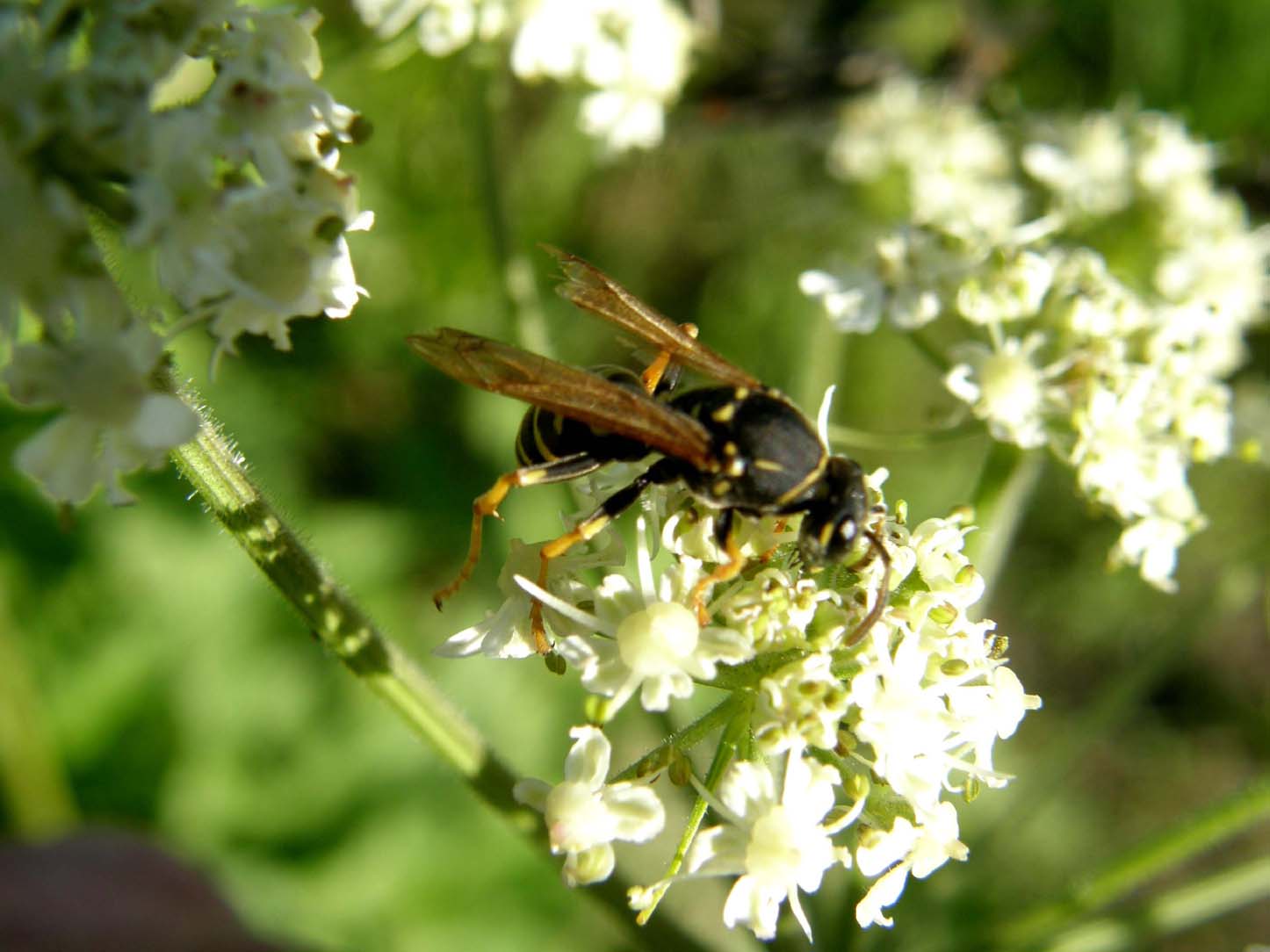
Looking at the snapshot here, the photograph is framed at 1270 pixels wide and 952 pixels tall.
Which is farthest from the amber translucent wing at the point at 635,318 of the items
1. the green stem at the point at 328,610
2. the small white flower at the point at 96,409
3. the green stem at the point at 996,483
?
the small white flower at the point at 96,409

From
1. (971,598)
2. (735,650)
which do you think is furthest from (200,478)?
(971,598)

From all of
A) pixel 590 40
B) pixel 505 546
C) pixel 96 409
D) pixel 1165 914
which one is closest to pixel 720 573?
pixel 96 409

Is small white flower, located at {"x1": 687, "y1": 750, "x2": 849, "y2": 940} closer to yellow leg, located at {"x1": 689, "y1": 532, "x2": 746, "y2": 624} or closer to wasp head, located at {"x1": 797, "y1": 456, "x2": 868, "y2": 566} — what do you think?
yellow leg, located at {"x1": 689, "y1": 532, "x2": 746, "y2": 624}

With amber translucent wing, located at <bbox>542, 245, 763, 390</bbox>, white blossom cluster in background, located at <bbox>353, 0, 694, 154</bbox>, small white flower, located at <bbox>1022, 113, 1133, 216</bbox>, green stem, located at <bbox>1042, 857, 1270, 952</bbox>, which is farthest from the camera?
small white flower, located at <bbox>1022, 113, 1133, 216</bbox>

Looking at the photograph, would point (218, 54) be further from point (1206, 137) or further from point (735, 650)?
point (1206, 137)

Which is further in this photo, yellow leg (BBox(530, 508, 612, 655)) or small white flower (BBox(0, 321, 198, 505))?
yellow leg (BBox(530, 508, 612, 655))

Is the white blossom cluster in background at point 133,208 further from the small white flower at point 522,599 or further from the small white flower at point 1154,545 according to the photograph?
the small white flower at point 1154,545

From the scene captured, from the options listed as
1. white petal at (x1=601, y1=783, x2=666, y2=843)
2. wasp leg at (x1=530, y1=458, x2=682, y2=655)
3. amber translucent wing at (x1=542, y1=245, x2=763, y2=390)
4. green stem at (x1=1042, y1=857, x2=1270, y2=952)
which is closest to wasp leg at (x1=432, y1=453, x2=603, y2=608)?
Answer: wasp leg at (x1=530, y1=458, x2=682, y2=655)
